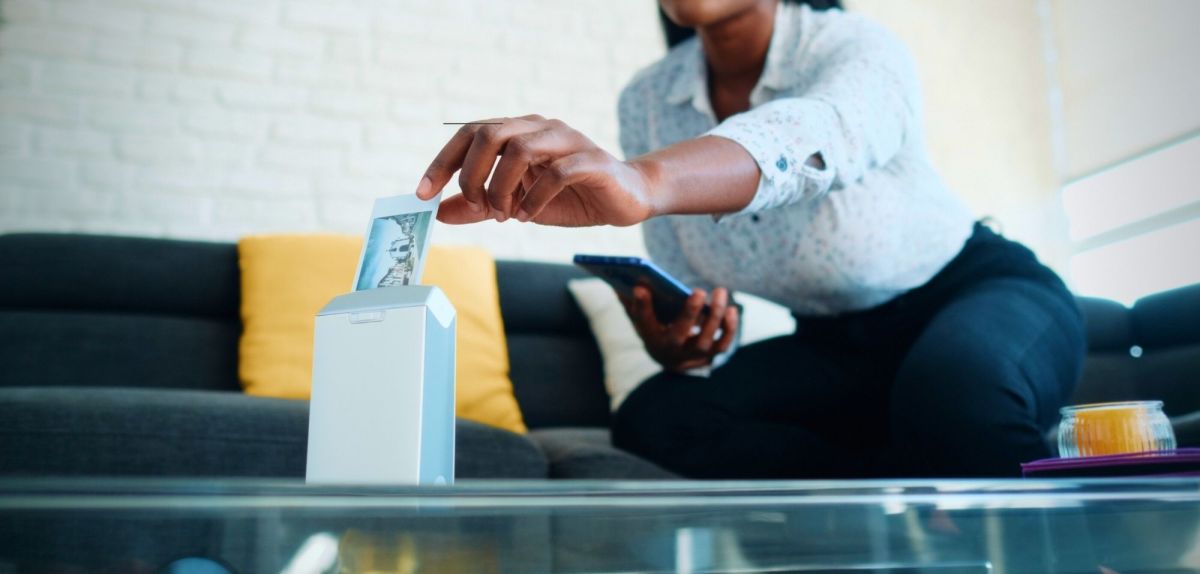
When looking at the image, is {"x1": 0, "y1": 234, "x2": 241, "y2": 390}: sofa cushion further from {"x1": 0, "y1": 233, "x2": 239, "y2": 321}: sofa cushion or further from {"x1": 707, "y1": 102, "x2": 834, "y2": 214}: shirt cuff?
{"x1": 707, "y1": 102, "x2": 834, "y2": 214}: shirt cuff

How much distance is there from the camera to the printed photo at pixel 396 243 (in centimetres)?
65

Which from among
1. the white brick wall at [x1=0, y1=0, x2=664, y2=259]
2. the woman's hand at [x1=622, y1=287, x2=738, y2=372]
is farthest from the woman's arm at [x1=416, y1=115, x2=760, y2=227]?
the white brick wall at [x1=0, y1=0, x2=664, y2=259]

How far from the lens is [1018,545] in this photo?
425mm

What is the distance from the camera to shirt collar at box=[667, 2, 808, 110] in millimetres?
1372

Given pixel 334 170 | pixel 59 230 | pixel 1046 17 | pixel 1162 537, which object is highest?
pixel 1046 17

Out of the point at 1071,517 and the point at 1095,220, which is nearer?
the point at 1071,517

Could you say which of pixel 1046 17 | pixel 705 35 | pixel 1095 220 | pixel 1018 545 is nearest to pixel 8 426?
pixel 705 35

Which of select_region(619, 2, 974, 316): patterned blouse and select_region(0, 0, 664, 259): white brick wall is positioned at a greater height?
select_region(0, 0, 664, 259): white brick wall

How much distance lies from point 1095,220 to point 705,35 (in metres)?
2.84

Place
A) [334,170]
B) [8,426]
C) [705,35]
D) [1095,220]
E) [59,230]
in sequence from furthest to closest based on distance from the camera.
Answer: [1095,220] < [334,170] < [59,230] < [705,35] < [8,426]

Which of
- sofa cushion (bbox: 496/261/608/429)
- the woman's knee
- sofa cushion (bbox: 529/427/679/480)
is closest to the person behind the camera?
the woman's knee

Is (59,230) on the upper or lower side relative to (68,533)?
upper

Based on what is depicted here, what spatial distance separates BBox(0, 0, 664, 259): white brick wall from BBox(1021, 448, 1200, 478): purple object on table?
6.69ft

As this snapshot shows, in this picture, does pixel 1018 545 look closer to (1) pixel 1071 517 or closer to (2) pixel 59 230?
(1) pixel 1071 517
